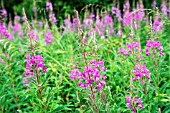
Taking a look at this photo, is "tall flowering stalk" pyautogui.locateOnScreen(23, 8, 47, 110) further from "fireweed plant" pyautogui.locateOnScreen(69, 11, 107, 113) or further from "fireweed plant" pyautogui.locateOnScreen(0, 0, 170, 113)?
"fireweed plant" pyautogui.locateOnScreen(69, 11, 107, 113)

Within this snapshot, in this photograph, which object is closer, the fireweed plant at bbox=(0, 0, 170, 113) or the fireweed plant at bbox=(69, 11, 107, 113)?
the fireweed plant at bbox=(69, 11, 107, 113)

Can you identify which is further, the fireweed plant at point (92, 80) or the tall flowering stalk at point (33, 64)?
the tall flowering stalk at point (33, 64)

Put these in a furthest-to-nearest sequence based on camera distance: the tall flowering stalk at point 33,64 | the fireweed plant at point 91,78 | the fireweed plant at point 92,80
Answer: the tall flowering stalk at point 33,64, the fireweed plant at point 92,80, the fireweed plant at point 91,78

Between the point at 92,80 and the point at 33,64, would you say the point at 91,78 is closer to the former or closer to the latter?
the point at 92,80

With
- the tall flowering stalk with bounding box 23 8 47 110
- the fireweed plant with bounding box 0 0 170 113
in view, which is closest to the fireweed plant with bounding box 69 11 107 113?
the fireweed plant with bounding box 0 0 170 113

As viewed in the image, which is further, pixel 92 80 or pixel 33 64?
pixel 33 64

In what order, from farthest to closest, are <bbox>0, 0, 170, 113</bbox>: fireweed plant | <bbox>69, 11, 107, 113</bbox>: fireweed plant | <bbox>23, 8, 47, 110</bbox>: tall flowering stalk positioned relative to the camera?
<bbox>23, 8, 47, 110</bbox>: tall flowering stalk, <bbox>0, 0, 170, 113</bbox>: fireweed plant, <bbox>69, 11, 107, 113</bbox>: fireweed plant

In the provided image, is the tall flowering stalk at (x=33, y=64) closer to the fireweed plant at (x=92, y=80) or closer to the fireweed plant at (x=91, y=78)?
the fireweed plant at (x=92, y=80)

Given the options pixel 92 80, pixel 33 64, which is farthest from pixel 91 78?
pixel 33 64

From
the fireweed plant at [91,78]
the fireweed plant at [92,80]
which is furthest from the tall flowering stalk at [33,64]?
the fireweed plant at [91,78]

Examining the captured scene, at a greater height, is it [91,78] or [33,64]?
[33,64]

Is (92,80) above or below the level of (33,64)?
below

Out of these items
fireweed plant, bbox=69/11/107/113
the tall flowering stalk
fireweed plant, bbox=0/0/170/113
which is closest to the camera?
fireweed plant, bbox=69/11/107/113

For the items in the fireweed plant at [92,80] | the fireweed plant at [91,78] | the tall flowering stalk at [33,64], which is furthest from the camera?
the tall flowering stalk at [33,64]
